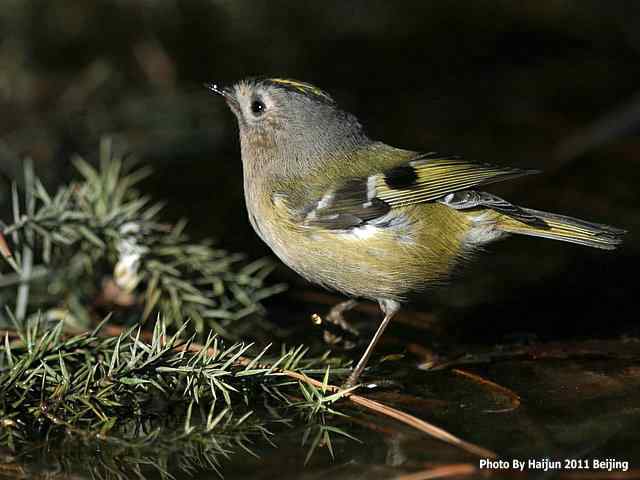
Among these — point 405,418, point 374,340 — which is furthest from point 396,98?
point 405,418

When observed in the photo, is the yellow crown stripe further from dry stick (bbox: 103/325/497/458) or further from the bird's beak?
dry stick (bbox: 103/325/497/458)

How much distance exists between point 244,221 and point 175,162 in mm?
652

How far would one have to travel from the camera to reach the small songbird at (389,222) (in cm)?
259

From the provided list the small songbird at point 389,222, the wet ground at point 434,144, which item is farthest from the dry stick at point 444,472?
the small songbird at point 389,222

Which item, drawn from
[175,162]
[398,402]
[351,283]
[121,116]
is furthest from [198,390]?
[121,116]

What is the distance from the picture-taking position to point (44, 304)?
2.97 metres

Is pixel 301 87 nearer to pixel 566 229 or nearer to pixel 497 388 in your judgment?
pixel 566 229

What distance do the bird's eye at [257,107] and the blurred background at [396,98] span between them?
2.16 ft

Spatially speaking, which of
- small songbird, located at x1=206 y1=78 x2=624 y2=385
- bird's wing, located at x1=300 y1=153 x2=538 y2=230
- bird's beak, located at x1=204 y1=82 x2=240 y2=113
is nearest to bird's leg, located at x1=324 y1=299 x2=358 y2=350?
small songbird, located at x1=206 y1=78 x2=624 y2=385

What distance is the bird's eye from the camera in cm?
302

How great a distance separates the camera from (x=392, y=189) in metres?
2.70

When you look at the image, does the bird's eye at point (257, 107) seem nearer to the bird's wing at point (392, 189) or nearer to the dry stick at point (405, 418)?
the bird's wing at point (392, 189)

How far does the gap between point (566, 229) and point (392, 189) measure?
53 cm

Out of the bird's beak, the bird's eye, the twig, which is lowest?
the twig
